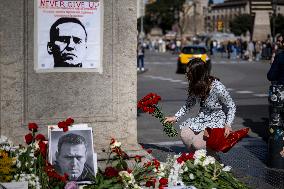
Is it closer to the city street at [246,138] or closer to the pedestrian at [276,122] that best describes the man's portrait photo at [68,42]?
the city street at [246,138]

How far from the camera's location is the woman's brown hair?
658 cm

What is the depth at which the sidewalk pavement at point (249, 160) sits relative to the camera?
7.72 meters

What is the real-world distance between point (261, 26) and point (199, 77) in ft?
191

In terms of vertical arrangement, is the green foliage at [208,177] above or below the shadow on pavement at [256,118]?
above

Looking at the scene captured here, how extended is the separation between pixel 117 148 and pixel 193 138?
1.07 m

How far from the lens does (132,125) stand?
24.1 feet

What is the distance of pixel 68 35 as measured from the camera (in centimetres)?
692

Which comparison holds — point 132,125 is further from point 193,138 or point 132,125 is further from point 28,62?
point 28,62

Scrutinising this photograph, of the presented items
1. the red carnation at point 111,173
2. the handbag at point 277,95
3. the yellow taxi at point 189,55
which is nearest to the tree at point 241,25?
the yellow taxi at point 189,55

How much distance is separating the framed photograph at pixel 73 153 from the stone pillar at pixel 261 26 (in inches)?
2254

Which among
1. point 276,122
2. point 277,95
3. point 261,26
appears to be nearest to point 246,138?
point 276,122

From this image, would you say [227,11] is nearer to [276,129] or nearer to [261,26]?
[261,26]

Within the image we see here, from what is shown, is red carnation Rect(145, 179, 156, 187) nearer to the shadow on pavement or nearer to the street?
the street

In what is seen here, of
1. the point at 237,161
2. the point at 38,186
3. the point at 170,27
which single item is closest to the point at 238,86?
the point at 237,161
